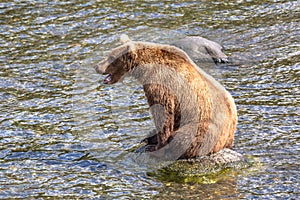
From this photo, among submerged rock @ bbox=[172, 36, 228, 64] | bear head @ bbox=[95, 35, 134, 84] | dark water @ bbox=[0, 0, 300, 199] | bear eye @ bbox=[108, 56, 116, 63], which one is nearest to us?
dark water @ bbox=[0, 0, 300, 199]

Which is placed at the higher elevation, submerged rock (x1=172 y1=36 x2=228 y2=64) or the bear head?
the bear head

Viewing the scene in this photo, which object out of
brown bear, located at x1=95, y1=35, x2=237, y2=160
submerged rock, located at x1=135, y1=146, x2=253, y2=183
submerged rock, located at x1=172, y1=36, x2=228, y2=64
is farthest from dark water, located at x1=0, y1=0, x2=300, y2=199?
brown bear, located at x1=95, y1=35, x2=237, y2=160

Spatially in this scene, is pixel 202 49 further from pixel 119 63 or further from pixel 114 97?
pixel 119 63

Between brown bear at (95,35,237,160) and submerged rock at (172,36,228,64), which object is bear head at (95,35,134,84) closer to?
brown bear at (95,35,237,160)

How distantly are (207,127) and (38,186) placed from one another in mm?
2034

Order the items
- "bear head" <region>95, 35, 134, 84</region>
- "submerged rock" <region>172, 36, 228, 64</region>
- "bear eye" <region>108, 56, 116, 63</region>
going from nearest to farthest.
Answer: "bear head" <region>95, 35, 134, 84</region>
"bear eye" <region>108, 56, 116, 63</region>
"submerged rock" <region>172, 36, 228, 64</region>

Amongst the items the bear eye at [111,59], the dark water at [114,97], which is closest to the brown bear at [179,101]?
the bear eye at [111,59]

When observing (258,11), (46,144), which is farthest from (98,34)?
(46,144)

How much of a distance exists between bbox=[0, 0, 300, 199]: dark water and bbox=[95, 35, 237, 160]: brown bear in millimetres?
495

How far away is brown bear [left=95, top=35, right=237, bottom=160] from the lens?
8391 millimetres

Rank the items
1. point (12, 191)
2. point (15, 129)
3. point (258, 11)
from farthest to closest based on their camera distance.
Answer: point (258, 11)
point (15, 129)
point (12, 191)

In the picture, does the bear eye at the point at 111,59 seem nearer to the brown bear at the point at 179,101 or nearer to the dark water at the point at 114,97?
the brown bear at the point at 179,101

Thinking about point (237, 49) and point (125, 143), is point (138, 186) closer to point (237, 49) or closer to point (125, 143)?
point (125, 143)

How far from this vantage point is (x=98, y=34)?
13500 millimetres
